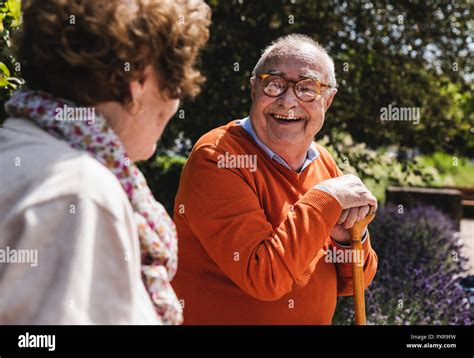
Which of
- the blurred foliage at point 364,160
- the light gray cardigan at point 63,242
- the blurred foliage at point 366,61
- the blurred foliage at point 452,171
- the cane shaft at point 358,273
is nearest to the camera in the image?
the light gray cardigan at point 63,242

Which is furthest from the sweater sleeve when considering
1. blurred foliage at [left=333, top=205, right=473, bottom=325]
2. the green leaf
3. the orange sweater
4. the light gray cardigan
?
blurred foliage at [left=333, top=205, right=473, bottom=325]

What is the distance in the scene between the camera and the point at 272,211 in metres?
2.74

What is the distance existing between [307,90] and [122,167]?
1.44m

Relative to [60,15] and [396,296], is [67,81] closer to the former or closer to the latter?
[60,15]

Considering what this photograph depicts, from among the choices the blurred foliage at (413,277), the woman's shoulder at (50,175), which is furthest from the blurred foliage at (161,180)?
the woman's shoulder at (50,175)

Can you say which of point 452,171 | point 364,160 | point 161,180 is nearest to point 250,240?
point 364,160

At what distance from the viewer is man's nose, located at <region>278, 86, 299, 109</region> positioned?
290 centimetres

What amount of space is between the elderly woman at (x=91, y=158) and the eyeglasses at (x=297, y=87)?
3.60 ft

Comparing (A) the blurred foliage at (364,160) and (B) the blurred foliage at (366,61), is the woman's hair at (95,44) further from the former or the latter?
(A) the blurred foliage at (364,160)

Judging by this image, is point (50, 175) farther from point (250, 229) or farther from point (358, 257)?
point (358, 257)

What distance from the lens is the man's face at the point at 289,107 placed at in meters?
2.90

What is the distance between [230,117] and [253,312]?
148 inches

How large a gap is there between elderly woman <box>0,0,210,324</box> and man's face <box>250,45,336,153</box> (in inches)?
43.2

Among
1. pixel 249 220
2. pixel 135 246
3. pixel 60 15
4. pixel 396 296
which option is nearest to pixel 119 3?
pixel 60 15
